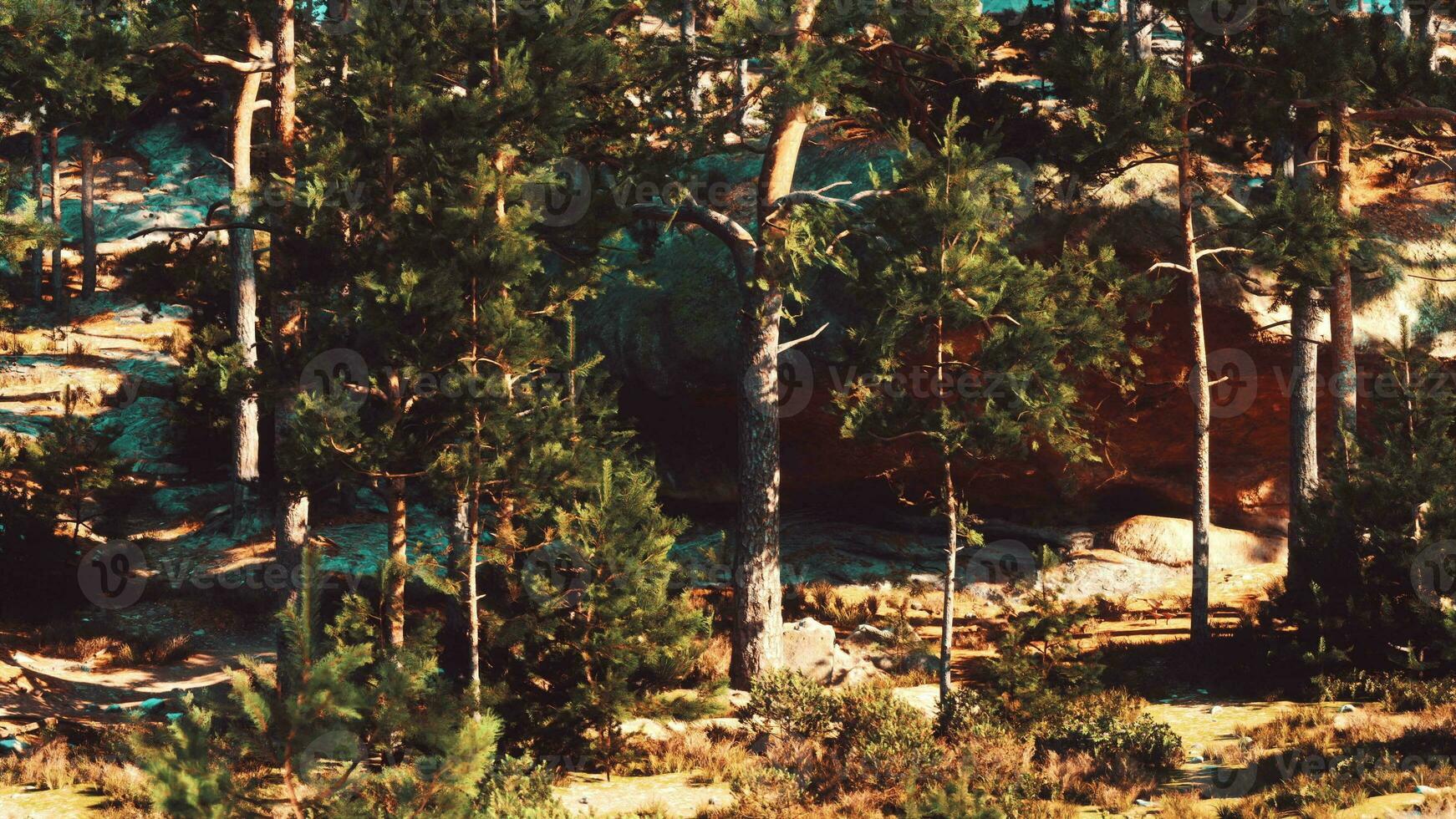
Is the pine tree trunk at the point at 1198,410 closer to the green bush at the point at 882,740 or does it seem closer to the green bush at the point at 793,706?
the green bush at the point at 882,740

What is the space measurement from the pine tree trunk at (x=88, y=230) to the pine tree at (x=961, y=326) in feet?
87.1

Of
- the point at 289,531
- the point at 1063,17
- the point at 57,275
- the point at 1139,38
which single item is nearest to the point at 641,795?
the point at 289,531

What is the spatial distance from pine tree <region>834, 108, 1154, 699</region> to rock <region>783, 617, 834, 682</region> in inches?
119

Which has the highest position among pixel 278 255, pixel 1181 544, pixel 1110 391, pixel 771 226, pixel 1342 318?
pixel 771 226

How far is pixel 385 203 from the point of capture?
46.9 feet

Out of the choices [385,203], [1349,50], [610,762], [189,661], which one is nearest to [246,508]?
[189,661]

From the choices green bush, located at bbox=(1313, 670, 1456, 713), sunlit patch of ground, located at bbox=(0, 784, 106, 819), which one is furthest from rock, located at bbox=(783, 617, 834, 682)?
sunlit patch of ground, located at bbox=(0, 784, 106, 819)

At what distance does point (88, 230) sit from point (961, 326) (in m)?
28.7

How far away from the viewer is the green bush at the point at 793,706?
47.0 ft

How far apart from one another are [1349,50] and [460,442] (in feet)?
43.6

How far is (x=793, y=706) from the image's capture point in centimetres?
1458

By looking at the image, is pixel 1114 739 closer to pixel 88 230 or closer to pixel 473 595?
pixel 473 595

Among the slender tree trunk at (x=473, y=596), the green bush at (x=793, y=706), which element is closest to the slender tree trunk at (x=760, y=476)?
the green bush at (x=793, y=706)

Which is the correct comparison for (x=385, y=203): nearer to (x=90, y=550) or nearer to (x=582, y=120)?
(x=582, y=120)
